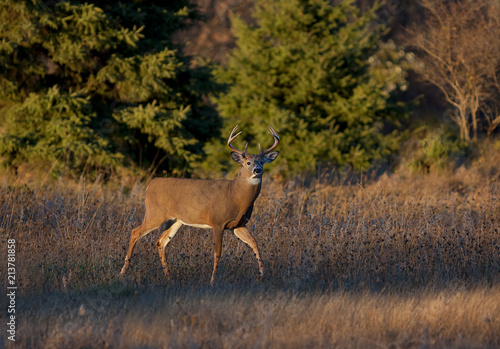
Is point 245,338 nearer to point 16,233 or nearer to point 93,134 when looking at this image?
point 16,233

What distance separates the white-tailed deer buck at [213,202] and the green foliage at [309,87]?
9.44 metres

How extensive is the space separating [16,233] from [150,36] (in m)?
6.18

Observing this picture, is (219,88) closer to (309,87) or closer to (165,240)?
(309,87)

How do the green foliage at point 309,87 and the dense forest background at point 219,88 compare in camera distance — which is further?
the green foliage at point 309,87

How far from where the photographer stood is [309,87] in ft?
56.4

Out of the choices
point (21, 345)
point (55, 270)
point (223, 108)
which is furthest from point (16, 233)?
point (223, 108)

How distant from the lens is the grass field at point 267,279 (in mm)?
4949

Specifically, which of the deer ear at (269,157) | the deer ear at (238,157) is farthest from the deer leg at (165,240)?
the deer ear at (269,157)

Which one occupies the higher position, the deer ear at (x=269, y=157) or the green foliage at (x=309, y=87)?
the green foliage at (x=309, y=87)

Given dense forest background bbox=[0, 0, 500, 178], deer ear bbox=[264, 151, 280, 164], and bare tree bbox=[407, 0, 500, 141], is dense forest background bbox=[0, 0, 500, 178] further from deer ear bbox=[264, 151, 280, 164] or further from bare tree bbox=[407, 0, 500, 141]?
deer ear bbox=[264, 151, 280, 164]

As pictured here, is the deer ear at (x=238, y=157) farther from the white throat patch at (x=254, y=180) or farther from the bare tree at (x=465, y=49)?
the bare tree at (x=465, y=49)

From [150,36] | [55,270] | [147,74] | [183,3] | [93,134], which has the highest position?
[183,3]

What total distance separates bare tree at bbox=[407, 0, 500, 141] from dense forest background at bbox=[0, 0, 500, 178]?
7cm

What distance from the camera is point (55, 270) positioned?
677cm
